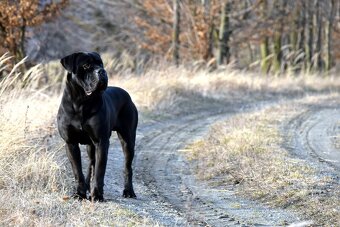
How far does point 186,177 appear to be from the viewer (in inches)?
353

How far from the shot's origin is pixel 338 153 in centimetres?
1028

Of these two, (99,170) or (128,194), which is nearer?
(99,170)

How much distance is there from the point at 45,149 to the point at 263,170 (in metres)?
2.74

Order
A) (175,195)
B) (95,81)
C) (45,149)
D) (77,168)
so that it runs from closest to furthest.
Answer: (95,81) → (77,168) → (175,195) → (45,149)

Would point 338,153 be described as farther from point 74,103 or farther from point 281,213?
point 74,103

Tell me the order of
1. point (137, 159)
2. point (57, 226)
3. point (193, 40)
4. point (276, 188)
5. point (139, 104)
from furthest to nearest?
point (193, 40) → point (139, 104) → point (137, 159) → point (276, 188) → point (57, 226)

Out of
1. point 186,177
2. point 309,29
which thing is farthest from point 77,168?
point 309,29

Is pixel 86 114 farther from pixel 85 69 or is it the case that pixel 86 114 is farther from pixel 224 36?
pixel 224 36

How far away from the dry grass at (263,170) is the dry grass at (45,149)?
1.70m

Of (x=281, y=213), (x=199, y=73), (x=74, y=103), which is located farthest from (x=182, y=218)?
(x=199, y=73)

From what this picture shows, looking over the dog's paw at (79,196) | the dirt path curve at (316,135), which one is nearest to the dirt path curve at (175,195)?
the dog's paw at (79,196)

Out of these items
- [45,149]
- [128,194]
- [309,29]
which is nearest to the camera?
[128,194]

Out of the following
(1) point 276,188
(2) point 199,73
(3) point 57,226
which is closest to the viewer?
(3) point 57,226

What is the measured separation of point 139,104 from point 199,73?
5781 millimetres
